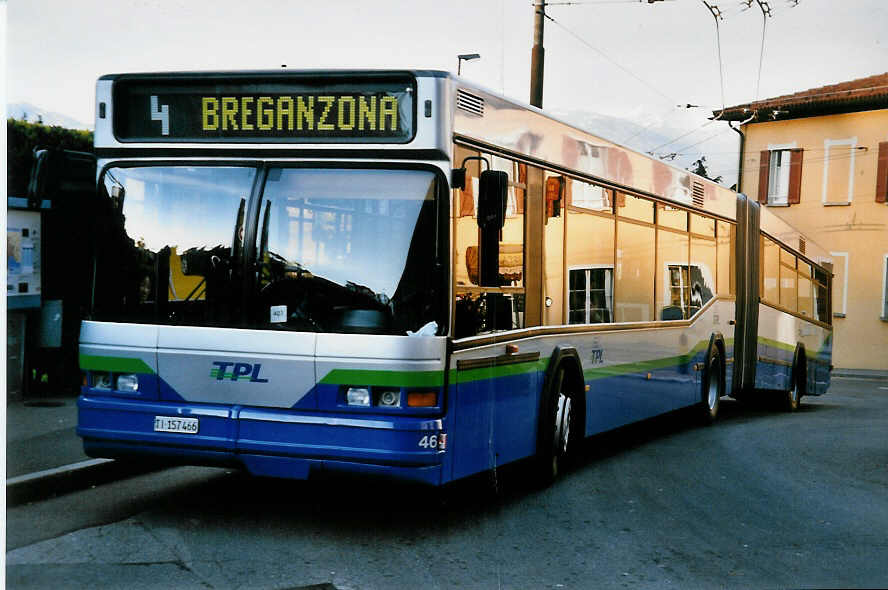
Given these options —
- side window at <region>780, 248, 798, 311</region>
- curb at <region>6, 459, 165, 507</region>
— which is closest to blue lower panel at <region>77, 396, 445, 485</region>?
curb at <region>6, 459, 165, 507</region>

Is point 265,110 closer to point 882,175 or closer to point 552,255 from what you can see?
point 552,255

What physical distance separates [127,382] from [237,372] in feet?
2.39

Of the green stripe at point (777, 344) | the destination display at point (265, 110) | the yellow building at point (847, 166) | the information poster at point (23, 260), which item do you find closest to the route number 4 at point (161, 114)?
the destination display at point (265, 110)

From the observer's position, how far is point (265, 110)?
625 centimetres

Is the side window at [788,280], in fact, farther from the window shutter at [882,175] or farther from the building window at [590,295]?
the building window at [590,295]

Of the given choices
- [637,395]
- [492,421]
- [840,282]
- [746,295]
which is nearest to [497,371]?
[492,421]

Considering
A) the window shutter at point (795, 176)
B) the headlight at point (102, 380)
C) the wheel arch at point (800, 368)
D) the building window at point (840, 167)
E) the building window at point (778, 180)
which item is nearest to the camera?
the headlight at point (102, 380)

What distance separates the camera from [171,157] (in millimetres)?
6363

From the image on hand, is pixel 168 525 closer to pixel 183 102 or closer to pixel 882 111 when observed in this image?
pixel 183 102

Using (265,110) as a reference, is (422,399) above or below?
below

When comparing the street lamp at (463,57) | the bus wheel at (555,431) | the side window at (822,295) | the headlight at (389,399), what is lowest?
the bus wheel at (555,431)

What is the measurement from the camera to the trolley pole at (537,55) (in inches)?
316

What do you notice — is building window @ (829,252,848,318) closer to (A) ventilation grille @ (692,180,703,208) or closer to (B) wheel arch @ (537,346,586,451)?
(A) ventilation grille @ (692,180,703,208)

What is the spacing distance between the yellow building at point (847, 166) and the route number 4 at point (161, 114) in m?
4.10
